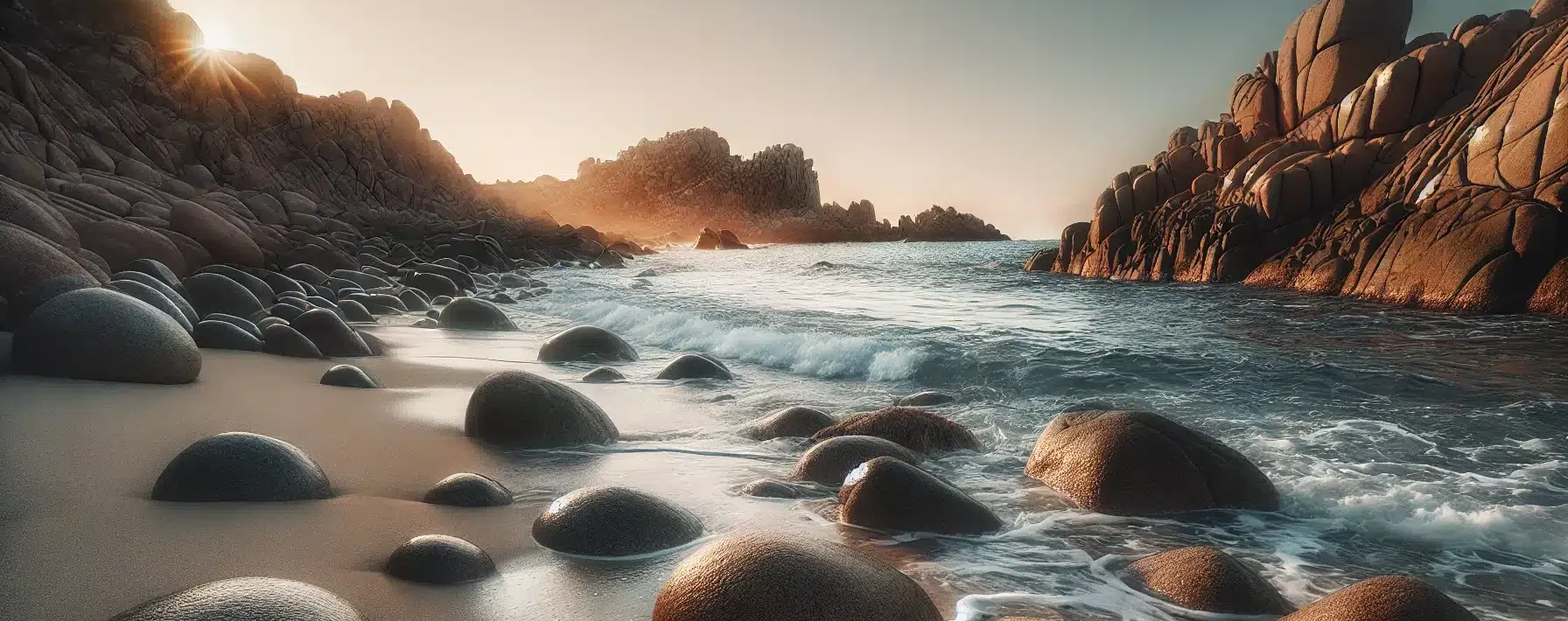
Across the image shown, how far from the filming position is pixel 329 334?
7359 mm

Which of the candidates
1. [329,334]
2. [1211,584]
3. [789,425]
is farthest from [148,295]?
[1211,584]

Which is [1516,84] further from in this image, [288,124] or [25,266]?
[288,124]

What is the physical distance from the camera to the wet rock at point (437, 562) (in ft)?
8.48

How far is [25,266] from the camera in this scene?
561 centimetres

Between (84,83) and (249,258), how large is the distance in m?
26.9

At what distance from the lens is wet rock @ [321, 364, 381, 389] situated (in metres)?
5.74

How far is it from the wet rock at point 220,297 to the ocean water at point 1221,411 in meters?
3.69

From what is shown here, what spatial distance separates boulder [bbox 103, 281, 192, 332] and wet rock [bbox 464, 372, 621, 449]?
9.59 feet

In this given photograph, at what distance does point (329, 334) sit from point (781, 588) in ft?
21.4

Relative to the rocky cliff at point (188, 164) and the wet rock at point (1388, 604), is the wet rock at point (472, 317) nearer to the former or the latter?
the rocky cliff at point (188, 164)

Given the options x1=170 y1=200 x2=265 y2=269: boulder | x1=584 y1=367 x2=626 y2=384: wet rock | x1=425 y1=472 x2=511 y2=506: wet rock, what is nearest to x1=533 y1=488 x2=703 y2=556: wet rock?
x1=425 y1=472 x2=511 y2=506: wet rock

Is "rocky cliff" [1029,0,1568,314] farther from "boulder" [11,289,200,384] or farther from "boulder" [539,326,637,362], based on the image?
"boulder" [11,289,200,384]

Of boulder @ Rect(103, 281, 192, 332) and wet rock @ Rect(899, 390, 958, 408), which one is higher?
boulder @ Rect(103, 281, 192, 332)

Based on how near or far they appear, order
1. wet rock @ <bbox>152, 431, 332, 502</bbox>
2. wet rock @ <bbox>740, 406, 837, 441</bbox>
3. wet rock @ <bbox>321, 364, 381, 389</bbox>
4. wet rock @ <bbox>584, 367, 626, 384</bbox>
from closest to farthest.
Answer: wet rock @ <bbox>152, 431, 332, 502</bbox>
wet rock @ <bbox>740, 406, 837, 441</bbox>
wet rock @ <bbox>321, 364, 381, 389</bbox>
wet rock @ <bbox>584, 367, 626, 384</bbox>
